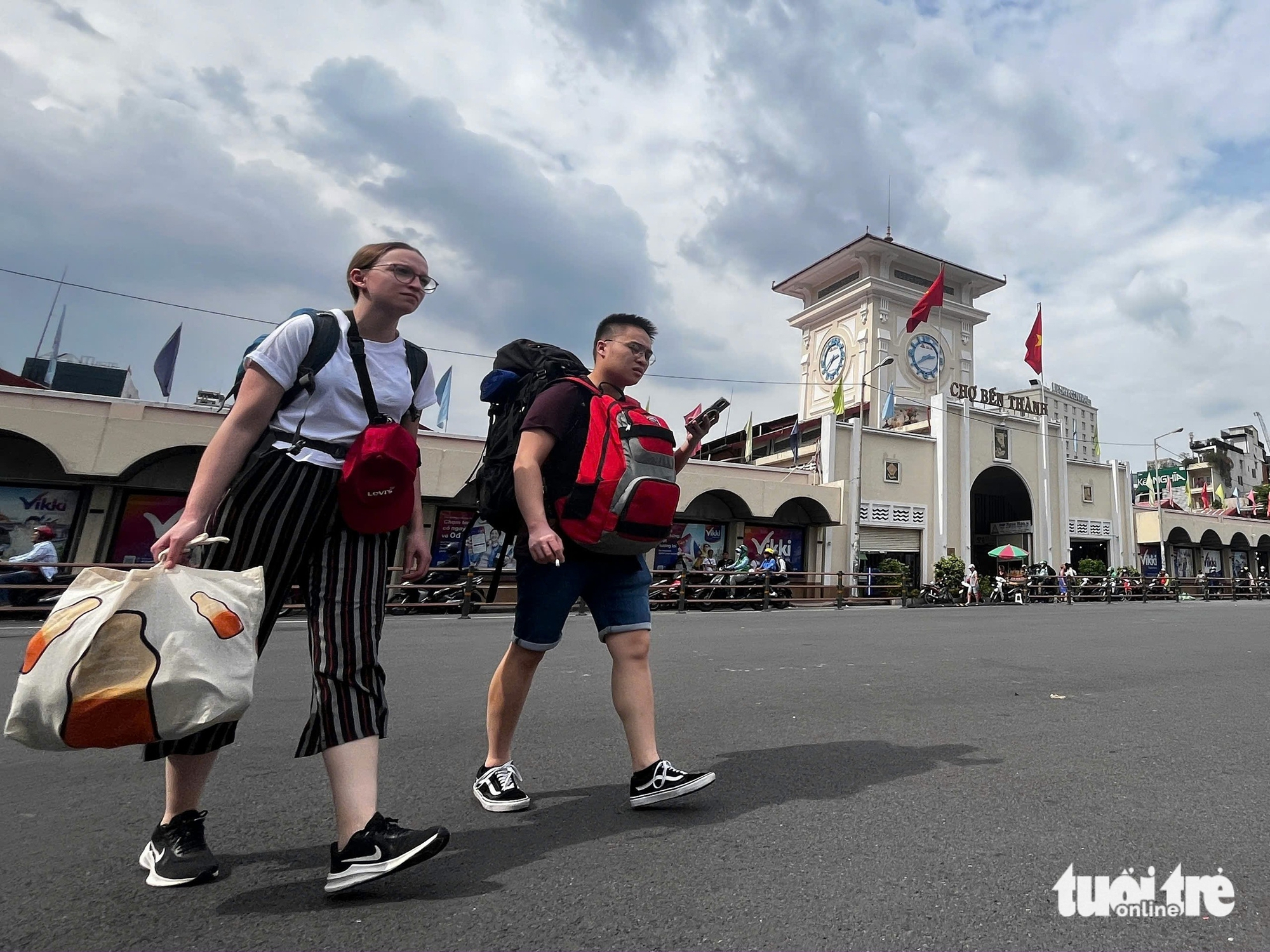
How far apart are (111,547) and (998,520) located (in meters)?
32.0

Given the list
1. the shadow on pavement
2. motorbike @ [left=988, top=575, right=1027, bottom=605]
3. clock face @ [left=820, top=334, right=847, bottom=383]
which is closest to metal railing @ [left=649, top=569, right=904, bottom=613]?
motorbike @ [left=988, top=575, right=1027, bottom=605]

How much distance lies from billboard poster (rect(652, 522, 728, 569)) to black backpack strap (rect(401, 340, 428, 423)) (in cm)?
1845

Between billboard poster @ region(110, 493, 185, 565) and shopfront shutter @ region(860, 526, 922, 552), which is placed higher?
shopfront shutter @ region(860, 526, 922, 552)

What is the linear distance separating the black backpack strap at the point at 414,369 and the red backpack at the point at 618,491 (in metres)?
0.52

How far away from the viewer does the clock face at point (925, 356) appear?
118 feet

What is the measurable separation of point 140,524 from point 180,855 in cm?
1715

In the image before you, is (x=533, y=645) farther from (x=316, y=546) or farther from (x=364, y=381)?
(x=364, y=381)

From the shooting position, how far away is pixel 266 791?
7.79 ft

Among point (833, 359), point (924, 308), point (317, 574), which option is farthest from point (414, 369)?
point (833, 359)

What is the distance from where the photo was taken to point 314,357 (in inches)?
75.8

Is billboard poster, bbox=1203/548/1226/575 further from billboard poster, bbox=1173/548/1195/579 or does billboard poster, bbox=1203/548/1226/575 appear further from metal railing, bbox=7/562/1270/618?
metal railing, bbox=7/562/1270/618

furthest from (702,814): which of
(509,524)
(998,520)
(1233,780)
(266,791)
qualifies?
(998,520)

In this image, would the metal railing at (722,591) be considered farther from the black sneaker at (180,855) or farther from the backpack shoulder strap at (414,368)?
the black sneaker at (180,855)

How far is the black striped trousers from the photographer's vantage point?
1790mm
